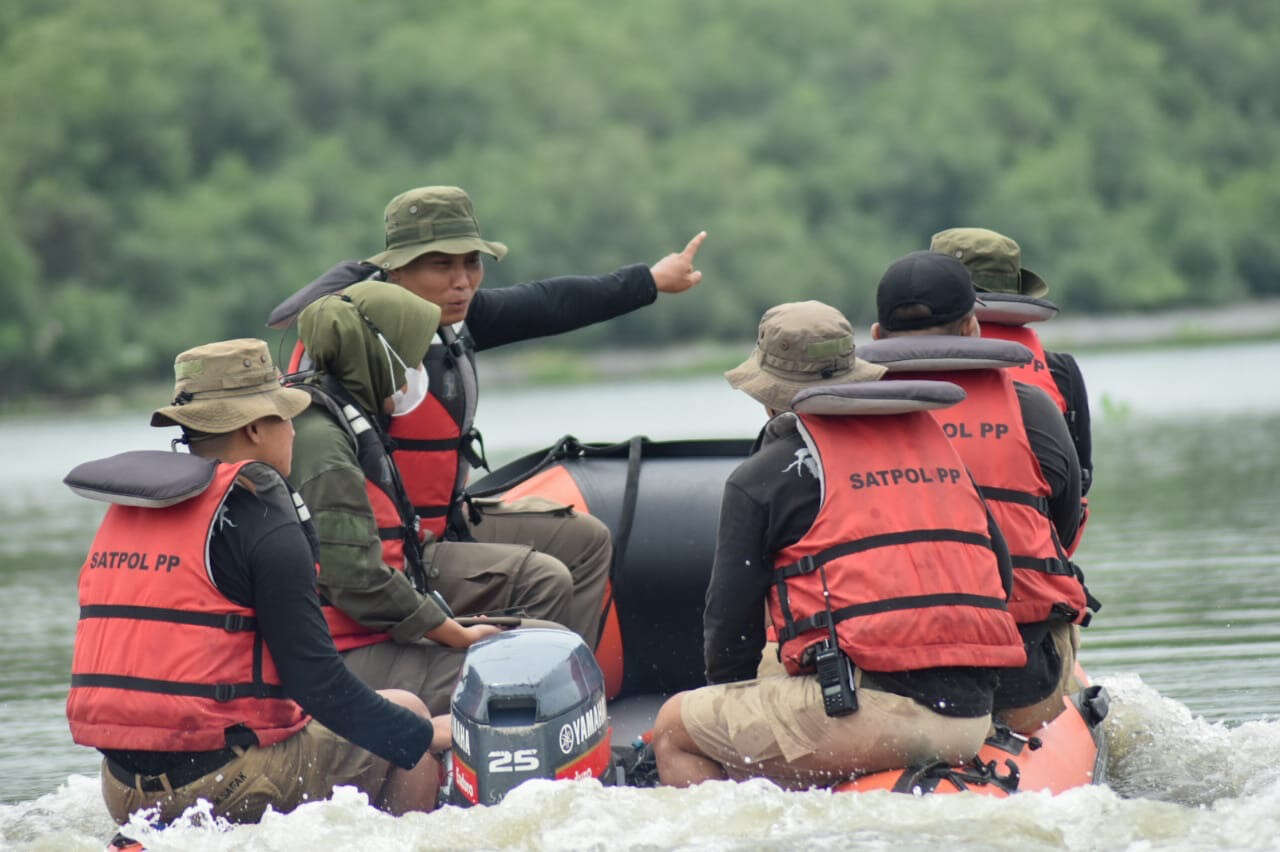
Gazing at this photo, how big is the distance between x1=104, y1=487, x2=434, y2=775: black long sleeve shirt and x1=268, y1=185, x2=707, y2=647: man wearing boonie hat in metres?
→ 0.86

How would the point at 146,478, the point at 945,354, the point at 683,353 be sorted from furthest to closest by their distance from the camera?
the point at 683,353 < the point at 945,354 < the point at 146,478

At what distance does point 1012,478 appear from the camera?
3877 mm

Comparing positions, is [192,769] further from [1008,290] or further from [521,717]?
[1008,290]

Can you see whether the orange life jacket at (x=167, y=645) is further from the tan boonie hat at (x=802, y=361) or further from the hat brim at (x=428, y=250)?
the hat brim at (x=428, y=250)

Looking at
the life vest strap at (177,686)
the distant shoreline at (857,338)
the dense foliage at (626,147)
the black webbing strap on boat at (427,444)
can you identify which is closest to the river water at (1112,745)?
the life vest strap at (177,686)

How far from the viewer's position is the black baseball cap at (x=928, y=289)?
Answer: 12.8 ft

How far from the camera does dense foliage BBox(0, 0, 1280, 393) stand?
134 feet

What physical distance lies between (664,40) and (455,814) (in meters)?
56.1

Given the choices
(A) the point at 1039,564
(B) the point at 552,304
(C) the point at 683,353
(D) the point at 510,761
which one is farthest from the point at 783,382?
(C) the point at 683,353

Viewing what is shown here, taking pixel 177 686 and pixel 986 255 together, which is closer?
pixel 177 686

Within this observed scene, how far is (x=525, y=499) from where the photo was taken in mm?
4730

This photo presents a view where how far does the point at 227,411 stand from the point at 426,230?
3.77 feet

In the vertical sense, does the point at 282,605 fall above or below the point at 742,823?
above

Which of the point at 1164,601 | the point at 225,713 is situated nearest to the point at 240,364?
the point at 225,713
